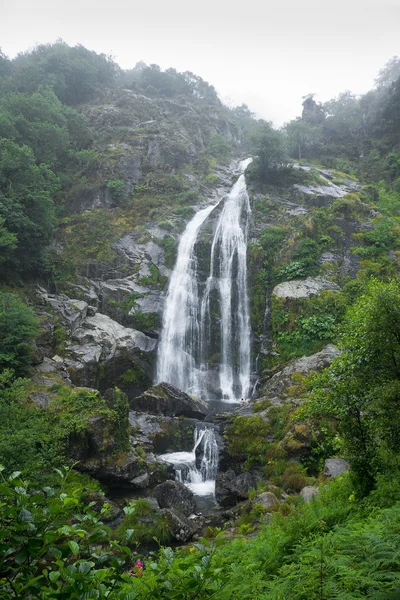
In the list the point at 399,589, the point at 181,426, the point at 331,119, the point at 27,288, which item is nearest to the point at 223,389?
the point at 181,426

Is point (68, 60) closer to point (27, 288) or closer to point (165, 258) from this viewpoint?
point (165, 258)

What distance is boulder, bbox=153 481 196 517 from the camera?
38.0 feet

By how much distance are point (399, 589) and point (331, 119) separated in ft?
175

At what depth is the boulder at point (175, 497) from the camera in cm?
1159

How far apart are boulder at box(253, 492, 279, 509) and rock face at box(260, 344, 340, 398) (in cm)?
719

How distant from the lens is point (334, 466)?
11219 millimetres

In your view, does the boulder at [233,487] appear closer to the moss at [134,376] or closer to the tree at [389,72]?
the moss at [134,376]

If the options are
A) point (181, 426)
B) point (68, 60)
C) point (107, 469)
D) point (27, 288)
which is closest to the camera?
point (107, 469)

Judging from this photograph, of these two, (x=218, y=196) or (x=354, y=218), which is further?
(x=218, y=196)

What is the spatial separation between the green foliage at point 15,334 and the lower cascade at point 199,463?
24.1ft

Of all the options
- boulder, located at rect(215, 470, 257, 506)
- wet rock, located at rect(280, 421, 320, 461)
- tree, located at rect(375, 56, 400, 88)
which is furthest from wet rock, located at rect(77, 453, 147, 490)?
tree, located at rect(375, 56, 400, 88)

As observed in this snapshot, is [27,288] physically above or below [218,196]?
below

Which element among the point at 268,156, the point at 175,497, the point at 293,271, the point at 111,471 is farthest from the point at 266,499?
the point at 268,156

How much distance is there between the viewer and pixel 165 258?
28.0 m
